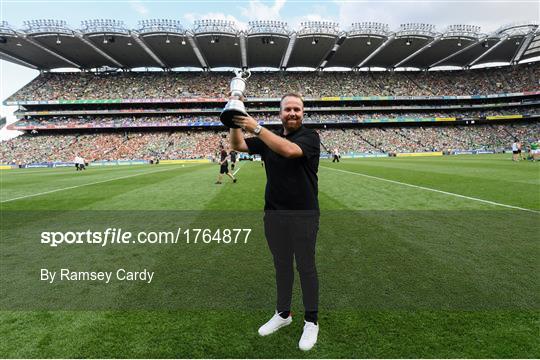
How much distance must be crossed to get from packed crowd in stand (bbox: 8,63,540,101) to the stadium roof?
8.51 feet

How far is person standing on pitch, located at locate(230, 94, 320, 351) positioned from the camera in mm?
2662

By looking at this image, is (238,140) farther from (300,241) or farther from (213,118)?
(213,118)

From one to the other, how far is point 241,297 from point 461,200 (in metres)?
8.03

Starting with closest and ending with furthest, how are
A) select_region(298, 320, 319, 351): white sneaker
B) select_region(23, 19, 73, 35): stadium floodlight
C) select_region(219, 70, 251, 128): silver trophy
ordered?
select_region(219, 70, 251, 128): silver trophy < select_region(298, 320, 319, 351): white sneaker < select_region(23, 19, 73, 35): stadium floodlight

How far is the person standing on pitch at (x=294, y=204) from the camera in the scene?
2662 millimetres

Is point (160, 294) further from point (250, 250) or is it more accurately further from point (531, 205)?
point (531, 205)

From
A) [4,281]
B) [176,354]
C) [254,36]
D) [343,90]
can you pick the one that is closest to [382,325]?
[176,354]

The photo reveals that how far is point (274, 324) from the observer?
2900 mm

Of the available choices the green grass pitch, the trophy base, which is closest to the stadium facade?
the green grass pitch

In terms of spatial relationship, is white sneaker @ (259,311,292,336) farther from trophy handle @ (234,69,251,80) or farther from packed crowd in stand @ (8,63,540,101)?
packed crowd in stand @ (8,63,540,101)

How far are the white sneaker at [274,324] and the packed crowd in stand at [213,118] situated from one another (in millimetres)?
54644

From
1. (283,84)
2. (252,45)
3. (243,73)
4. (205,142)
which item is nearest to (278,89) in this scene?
(283,84)

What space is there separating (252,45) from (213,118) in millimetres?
15757

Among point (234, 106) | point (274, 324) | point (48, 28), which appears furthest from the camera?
point (48, 28)
